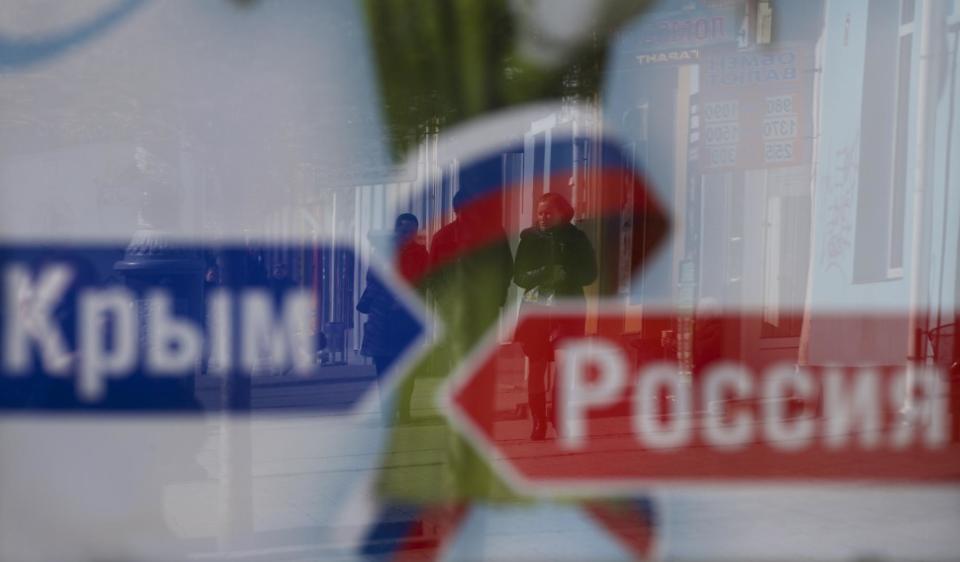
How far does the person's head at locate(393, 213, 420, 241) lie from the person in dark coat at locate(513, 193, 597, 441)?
1.23 ft

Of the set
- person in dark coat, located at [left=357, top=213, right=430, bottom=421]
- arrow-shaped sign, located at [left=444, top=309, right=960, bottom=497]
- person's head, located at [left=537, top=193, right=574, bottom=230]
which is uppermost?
person's head, located at [left=537, top=193, right=574, bottom=230]

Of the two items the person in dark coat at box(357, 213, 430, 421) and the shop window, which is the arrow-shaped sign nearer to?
the person in dark coat at box(357, 213, 430, 421)

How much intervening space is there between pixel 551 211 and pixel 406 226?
1.64ft

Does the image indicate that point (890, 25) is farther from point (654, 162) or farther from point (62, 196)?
point (62, 196)

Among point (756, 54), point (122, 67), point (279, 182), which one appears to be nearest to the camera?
point (122, 67)

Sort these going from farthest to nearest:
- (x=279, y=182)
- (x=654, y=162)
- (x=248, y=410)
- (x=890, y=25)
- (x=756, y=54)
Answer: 1. (x=890, y=25)
2. (x=756, y=54)
3. (x=654, y=162)
4. (x=248, y=410)
5. (x=279, y=182)

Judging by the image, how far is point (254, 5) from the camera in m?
3.82

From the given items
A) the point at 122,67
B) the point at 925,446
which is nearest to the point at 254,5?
the point at 122,67

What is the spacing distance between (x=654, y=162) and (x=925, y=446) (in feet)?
6.14

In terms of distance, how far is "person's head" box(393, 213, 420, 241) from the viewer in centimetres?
400

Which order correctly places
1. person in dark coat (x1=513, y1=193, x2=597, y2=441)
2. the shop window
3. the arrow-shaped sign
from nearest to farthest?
person in dark coat (x1=513, y1=193, x2=597, y2=441) → the arrow-shaped sign → the shop window

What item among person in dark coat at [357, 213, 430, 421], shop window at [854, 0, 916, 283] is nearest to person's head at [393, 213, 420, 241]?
person in dark coat at [357, 213, 430, 421]

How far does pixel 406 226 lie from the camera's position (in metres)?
4.05

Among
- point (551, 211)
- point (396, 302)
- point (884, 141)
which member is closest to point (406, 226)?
point (396, 302)
